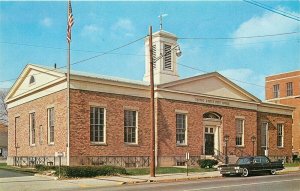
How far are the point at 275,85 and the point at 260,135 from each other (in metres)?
32.2

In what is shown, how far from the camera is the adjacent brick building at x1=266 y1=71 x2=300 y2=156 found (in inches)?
2694

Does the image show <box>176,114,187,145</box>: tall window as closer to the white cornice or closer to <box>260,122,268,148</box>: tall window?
the white cornice

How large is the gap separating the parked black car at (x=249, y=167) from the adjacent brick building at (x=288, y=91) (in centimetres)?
4163

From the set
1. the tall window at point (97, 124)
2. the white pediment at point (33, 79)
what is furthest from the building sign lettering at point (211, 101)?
the white pediment at point (33, 79)

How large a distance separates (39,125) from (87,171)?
38.6 ft

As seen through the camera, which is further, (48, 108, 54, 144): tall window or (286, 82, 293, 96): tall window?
(286, 82, 293, 96): tall window

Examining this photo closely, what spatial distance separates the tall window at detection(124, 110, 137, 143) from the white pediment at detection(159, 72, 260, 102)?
3714 millimetres

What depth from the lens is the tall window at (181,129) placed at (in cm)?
3716

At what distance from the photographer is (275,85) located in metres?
75.3

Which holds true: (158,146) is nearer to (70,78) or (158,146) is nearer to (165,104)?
(165,104)

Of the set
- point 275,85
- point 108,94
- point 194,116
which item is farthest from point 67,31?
point 275,85

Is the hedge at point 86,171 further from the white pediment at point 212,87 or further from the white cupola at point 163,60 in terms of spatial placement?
the white cupola at point 163,60

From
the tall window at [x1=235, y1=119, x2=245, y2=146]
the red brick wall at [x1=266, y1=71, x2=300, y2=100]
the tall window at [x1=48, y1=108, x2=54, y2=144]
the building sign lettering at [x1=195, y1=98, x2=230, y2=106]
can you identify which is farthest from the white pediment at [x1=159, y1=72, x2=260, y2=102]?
the red brick wall at [x1=266, y1=71, x2=300, y2=100]

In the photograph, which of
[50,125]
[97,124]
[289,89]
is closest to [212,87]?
[97,124]
